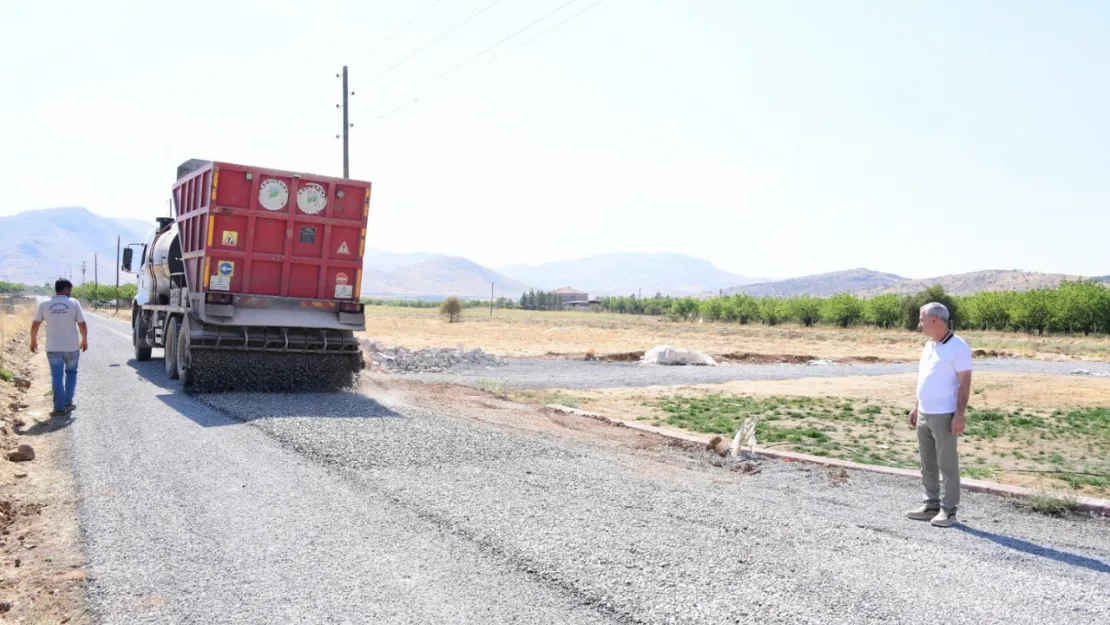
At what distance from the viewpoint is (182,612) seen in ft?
15.4

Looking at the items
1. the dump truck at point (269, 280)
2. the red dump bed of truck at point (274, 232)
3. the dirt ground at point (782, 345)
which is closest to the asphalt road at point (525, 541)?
the dump truck at point (269, 280)

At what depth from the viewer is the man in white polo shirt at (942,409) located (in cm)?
678

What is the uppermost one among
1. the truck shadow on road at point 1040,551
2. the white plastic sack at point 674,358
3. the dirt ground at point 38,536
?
the white plastic sack at point 674,358

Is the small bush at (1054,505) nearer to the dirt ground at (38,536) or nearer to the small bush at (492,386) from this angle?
the dirt ground at (38,536)

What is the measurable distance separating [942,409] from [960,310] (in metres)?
70.0

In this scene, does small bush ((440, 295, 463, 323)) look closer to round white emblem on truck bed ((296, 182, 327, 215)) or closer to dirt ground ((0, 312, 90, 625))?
round white emblem on truck bed ((296, 182, 327, 215))

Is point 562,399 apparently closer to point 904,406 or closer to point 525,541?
point 904,406

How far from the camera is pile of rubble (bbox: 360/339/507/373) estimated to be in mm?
22328

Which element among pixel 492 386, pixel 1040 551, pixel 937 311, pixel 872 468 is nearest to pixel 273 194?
pixel 492 386

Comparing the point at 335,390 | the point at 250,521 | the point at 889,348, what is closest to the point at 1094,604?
the point at 250,521

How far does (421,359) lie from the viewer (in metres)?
23.2

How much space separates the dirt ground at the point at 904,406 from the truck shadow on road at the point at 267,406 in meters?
3.88

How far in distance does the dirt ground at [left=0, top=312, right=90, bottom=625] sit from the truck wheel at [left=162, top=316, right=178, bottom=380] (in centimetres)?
423

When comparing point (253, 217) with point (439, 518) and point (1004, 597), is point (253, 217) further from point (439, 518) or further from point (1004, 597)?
point (1004, 597)
